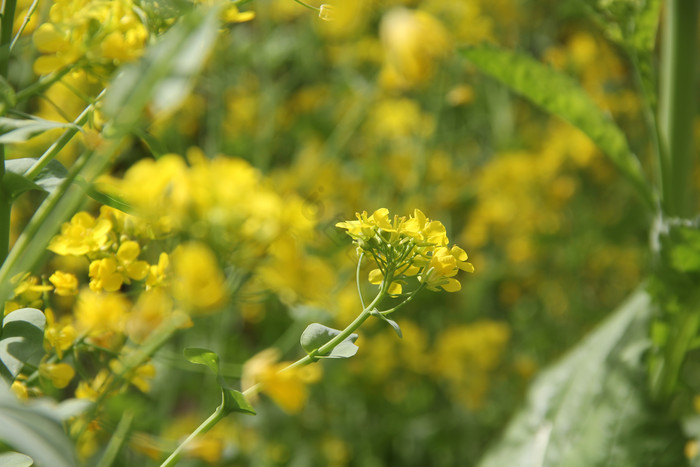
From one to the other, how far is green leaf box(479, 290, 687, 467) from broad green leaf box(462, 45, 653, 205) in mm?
186

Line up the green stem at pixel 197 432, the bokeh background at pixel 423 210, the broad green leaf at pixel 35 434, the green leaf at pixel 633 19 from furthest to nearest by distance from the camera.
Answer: the bokeh background at pixel 423 210 < the green leaf at pixel 633 19 < the green stem at pixel 197 432 < the broad green leaf at pixel 35 434

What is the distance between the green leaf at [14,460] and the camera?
0.38 m

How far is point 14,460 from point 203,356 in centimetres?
12

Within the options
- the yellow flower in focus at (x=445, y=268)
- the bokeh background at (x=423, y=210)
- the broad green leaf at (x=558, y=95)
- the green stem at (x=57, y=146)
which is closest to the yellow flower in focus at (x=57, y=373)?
the green stem at (x=57, y=146)

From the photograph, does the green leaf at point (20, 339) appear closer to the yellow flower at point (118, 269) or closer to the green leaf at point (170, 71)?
the yellow flower at point (118, 269)

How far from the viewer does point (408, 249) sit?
420 millimetres

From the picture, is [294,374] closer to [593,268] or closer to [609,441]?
[609,441]

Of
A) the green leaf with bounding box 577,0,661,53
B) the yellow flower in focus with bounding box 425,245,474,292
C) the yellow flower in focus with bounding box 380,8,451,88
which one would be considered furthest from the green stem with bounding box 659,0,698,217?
the yellow flower in focus with bounding box 380,8,451,88

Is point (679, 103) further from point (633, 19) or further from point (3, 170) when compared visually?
point (3, 170)

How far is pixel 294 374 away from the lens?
1.21 ft

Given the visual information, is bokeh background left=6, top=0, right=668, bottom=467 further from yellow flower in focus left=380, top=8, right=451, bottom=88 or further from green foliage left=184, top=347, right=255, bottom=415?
yellow flower in focus left=380, top=8, right=451, bottom=88

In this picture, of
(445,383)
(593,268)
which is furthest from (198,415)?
(593,268)

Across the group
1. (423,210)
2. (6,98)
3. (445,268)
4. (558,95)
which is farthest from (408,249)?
(423,210)

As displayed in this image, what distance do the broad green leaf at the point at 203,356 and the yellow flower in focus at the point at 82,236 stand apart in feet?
0.29
